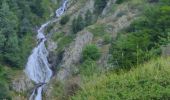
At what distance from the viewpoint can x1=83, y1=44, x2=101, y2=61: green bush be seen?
51.5 meters

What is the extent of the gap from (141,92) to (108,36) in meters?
45.9

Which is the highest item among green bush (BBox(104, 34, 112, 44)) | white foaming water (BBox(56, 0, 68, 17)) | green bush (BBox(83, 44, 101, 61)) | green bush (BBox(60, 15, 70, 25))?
white foaming water (BBox(56, 0, 68, 17))

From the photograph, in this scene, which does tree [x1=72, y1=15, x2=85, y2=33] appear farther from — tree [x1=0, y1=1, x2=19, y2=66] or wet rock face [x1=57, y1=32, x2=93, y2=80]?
tree [x1=0, y1=1, x2=19, y2=66]

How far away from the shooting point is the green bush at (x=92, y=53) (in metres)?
51.5

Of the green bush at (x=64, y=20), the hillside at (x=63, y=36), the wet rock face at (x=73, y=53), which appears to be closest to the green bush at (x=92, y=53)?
the hillside at (x=63, y=36)

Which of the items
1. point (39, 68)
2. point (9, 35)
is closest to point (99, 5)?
point (39, 68)

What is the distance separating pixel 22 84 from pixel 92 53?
1581cm

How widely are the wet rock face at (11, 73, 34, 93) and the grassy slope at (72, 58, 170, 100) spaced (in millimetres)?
49993

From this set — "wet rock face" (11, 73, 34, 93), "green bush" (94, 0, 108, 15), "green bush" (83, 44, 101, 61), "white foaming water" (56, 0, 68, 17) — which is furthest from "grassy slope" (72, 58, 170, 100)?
"white foaming water" (56, 0, 68, 17)

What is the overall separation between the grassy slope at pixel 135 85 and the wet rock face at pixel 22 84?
164 ft

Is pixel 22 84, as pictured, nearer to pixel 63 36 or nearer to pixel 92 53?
pixel 63 36

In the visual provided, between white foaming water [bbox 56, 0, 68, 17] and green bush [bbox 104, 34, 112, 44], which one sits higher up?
white foaming water [bbox 56, 0, 68, 17]

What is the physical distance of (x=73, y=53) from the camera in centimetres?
5994

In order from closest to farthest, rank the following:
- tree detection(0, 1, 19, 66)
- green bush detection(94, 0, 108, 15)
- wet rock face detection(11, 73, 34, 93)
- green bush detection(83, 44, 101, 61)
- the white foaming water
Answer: green bush detection(83, 44, 101, 61) < wet rock face detection(11, 73, 34, 93) < tree detection(0, 1, 19, 66) < green bush detection(94, 0, 108, 15) < the white foaming water
